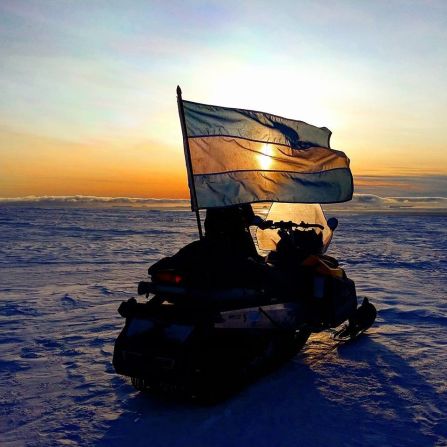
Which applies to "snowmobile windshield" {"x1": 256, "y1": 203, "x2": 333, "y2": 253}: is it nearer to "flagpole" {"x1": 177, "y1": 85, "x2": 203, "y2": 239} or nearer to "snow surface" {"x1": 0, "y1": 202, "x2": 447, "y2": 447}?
"snow surface" {"x1": 0, "y1": 202, "x2": 447, "y2": 447}

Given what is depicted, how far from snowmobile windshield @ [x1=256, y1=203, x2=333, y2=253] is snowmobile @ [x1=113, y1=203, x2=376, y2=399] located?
0.88m

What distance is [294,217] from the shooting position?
6031 millimetres

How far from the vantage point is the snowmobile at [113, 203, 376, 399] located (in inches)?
155

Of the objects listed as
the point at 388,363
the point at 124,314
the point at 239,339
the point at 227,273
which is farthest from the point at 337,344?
the point at 124,314

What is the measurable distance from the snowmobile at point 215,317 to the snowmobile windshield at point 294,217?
34.5 inches

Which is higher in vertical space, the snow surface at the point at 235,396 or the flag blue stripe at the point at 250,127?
the flag blue stripe at the point at 250,127

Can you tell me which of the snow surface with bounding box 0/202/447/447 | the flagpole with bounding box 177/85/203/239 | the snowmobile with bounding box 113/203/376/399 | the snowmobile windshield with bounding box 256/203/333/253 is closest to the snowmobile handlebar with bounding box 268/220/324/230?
the snowmobile windshield with bounding box 256/203/333/253

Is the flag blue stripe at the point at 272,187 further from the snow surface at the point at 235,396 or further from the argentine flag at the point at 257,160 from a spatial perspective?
the snow surface at the point at 235,396

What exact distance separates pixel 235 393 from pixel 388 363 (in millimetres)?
1862

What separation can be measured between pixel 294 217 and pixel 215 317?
245 centimetres

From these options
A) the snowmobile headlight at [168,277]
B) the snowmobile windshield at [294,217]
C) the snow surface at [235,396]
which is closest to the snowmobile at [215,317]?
the snowmobile headlight at [168,277]

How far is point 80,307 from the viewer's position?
7500 mm

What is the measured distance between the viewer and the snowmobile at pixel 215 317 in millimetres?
3934

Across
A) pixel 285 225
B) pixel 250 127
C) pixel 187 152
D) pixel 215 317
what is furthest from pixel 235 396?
pixel 250 127
